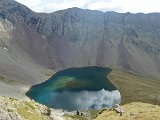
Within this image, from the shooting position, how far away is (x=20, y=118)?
24.1 metres

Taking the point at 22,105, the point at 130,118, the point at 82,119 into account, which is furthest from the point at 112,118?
the point at 82,119

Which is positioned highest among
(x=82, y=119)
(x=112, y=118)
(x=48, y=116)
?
(x=48, y=116)

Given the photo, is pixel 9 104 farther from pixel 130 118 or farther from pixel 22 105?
pixel 130 118

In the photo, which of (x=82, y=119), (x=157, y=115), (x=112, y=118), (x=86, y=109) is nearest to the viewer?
(x=157, y=115)

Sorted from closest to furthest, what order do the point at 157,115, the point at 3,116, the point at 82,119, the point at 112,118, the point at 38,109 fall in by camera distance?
1. the point at 3,116
2. the point at 38,109
3. the point at 157,115
4. the point at 112,118
5. the point at 82,119

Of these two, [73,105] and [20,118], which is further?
[73,105]

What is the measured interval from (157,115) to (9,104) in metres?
25.5

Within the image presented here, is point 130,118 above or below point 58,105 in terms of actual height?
above

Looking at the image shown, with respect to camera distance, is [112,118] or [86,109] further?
[86,109]

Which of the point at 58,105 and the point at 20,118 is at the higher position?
the point at 20,118

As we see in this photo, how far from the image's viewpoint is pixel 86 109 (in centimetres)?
19350

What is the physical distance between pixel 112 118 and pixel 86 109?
145 metres

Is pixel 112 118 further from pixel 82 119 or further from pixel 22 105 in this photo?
pixel 82 119

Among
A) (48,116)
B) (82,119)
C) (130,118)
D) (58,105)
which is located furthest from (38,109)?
(58,105)
